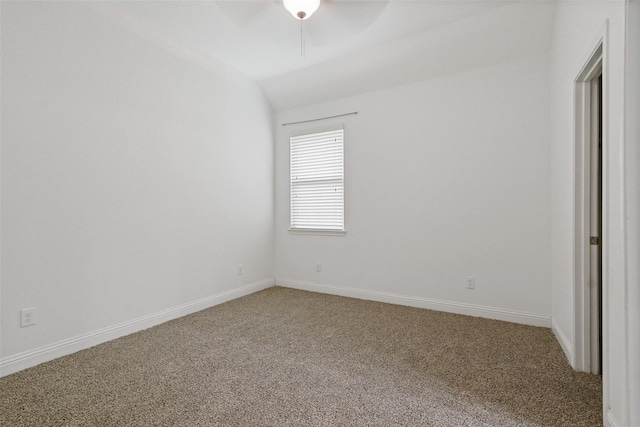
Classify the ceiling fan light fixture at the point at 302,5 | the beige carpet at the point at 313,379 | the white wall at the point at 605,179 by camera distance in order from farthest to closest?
1. the ceiling fan light fixture at the point at 302,5
2. the beige carpet at the point at 313,379
3. the white wall at the point at 605,179

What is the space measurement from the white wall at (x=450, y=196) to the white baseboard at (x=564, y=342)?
19 cm

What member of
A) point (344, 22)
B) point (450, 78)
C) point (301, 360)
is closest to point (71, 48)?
point (344, 22)

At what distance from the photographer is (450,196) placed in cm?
325

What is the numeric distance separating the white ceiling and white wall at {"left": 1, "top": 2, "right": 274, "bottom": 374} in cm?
29

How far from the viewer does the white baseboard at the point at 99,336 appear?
204 cm

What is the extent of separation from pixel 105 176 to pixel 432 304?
3.36m

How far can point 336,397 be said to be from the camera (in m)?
1.74

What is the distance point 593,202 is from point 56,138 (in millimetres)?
3730

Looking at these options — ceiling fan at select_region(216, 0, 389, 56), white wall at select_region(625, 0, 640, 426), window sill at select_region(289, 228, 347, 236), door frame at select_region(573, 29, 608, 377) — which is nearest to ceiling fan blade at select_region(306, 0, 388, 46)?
ceiling fan at select_region(216, 0, 389, 56)

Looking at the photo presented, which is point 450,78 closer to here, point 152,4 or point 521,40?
point 521,40

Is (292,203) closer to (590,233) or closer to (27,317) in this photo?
(27,317)

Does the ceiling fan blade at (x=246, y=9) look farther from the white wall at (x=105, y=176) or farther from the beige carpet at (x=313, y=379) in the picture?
the beige carpet at (x=313, y=379)

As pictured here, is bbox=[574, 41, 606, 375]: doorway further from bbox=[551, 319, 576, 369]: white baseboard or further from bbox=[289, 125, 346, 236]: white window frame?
bbox=[289, 125, 346, 236]: white window frame

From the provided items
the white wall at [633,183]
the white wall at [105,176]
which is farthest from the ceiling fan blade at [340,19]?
the white wall at [633,183]
